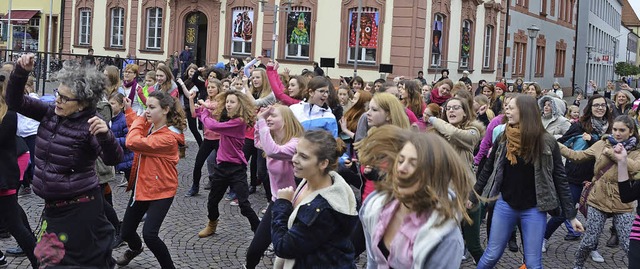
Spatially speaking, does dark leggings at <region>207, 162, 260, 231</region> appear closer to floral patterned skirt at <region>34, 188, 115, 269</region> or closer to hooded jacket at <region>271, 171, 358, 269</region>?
floral patterned skirt at <region>34, 188, 115, 269</region>

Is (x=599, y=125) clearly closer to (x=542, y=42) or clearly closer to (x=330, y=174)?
(x=330, y=174)

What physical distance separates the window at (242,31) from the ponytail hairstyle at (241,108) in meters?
21.6

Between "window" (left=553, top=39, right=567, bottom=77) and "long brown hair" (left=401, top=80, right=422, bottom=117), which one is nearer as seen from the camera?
"long brown hair" (left=401, top=80, right=422, bottom=117)

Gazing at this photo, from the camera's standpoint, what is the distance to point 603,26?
Result: 71.6 metres

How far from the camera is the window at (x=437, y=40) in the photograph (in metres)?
28.5

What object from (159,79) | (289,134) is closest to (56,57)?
(159,79)

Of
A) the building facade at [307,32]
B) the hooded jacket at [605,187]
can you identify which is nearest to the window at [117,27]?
the building facade at [307,32]

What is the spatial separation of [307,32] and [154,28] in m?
7.95

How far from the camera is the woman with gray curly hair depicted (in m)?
5.02

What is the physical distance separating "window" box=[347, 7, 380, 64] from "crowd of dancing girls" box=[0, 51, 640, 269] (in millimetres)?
17753

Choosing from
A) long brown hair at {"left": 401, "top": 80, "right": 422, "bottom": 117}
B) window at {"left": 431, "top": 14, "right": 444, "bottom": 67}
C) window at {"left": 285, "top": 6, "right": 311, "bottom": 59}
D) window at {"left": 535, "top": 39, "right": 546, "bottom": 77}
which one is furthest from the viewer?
window at {"left": 535, "top": 39, "right": 546, "bottom": 77}

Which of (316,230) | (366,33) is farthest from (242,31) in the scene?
(316,230)

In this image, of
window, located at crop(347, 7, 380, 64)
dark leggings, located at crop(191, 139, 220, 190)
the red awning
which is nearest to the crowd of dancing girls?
dark leggings, located at crop(191, 139, 220, 190)

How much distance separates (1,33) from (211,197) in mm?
37778
